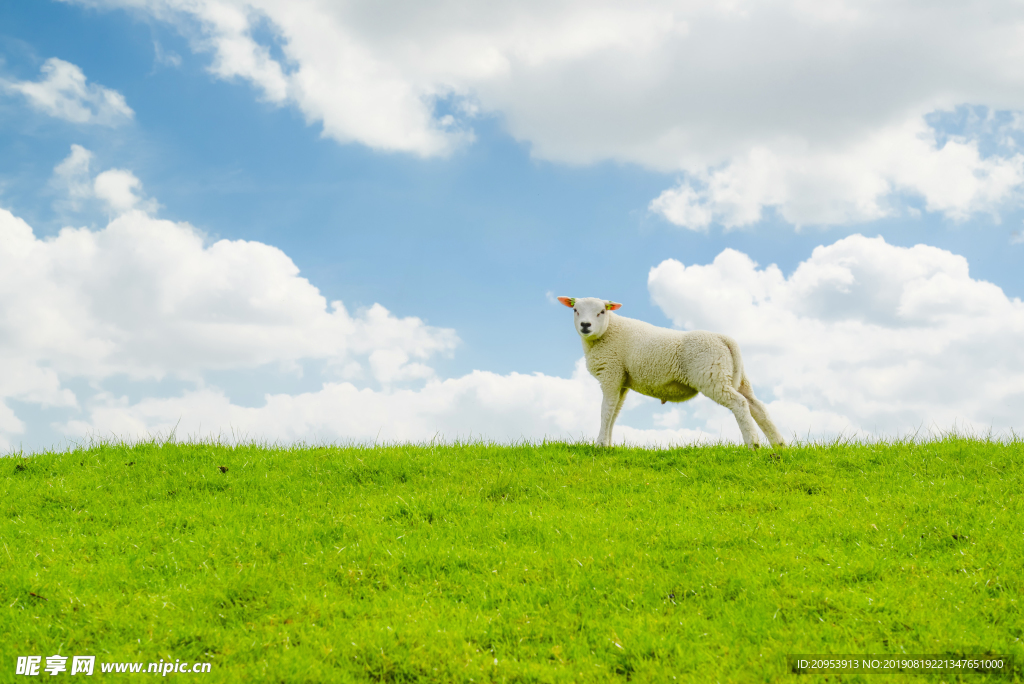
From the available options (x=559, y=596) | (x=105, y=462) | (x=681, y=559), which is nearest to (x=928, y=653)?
(x=681, y=559)

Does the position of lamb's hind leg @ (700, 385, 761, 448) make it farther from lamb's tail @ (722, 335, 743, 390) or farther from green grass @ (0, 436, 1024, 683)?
green grass @ (0, 436, 1024, 683)

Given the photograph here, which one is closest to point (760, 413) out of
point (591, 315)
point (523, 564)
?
point (591, 315)

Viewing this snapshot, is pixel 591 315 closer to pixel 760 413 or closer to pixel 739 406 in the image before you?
pixel 739 406

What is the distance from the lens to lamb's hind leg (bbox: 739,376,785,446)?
560 inches

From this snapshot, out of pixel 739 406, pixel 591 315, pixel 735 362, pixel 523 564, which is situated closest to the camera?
pixel 523 564

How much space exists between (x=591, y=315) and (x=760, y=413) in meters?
4.04

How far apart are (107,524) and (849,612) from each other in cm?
1005

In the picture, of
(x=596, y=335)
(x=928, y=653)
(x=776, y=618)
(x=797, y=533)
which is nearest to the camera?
(x=928, y=653)

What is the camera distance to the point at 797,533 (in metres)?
8.94

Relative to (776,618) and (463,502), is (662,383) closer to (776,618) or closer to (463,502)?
(463,502)

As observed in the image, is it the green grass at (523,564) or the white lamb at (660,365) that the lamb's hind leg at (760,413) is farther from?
the green grass at (523,564)

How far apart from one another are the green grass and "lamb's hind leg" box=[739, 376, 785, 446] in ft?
5.13

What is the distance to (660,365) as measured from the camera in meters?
13.9

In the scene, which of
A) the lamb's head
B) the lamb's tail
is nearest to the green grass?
the lamb's tail
